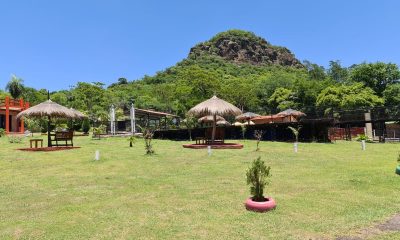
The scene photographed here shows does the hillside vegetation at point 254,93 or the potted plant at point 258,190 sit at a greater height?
the hillside vegetation at point 254,93

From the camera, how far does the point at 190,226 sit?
5.11 m

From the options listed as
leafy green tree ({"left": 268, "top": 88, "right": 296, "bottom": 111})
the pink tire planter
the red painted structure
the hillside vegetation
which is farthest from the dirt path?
leafy green tree ({"left": 268, "top": 88, "right": 296, "bottom": 111})

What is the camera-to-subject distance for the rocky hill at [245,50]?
117 meters

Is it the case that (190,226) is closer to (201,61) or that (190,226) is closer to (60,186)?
(60,186)

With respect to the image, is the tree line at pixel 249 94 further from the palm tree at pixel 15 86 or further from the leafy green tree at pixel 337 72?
the leafy green tree at pixel 337 72

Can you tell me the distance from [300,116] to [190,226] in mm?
24251

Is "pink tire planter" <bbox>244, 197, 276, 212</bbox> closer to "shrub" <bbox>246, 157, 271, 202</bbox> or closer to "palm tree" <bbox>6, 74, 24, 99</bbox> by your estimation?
"shrub" <bbox>246, 157, 271, 202</bbox>

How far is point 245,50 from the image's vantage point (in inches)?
4707

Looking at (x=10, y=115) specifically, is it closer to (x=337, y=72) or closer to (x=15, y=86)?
(x=15, y=86)

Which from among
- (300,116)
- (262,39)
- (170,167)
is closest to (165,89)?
(300,116)

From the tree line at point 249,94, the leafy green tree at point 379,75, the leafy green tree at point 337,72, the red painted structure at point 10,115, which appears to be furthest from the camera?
the leafy green tree at point 337,72

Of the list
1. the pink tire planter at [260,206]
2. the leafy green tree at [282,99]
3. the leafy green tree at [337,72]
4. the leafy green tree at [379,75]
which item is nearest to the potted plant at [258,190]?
the pink tire planter at [260,206]

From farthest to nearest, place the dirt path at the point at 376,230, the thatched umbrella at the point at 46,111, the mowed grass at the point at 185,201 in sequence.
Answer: the thatched umbrella at the point at 46,111, the mowed grass at the point at 185,201, the dirt path at the point at 376,230

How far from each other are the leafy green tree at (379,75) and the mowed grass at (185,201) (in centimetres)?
4076
